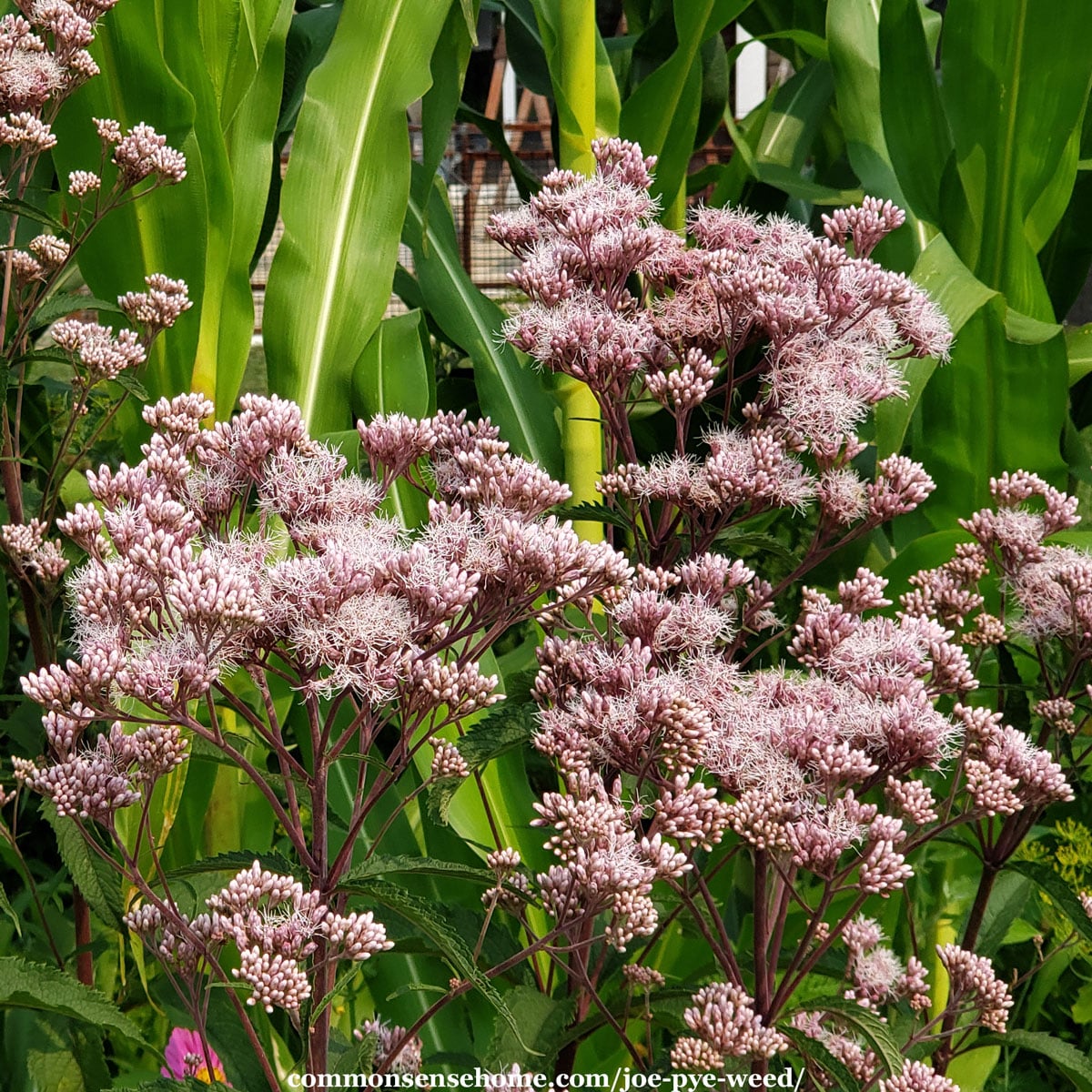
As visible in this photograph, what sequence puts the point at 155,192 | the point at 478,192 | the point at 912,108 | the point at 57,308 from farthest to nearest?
the point at 478,192
the point at 912,108
the point at 155,192
the point at 57,308

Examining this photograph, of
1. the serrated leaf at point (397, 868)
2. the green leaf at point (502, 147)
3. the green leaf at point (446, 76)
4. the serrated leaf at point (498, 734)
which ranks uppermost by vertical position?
the green leaf at point (446, 76)

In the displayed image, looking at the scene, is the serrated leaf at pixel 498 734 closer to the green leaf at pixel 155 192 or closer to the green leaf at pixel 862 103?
the green leaf at pixel 155 192

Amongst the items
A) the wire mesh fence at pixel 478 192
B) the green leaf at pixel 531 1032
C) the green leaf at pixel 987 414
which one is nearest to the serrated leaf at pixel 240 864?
the green leaf at pixel 531 1032

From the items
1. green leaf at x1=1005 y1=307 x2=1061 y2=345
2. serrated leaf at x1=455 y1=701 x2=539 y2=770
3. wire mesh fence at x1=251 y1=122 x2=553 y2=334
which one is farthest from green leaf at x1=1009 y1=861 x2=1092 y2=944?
wire mesh fence at x1=251 y1=122 x2=553 y2=334

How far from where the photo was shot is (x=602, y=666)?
974 millimetres

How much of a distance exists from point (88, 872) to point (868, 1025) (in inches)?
25.5

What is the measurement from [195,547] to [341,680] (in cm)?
36

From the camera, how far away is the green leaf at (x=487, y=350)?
171 cm

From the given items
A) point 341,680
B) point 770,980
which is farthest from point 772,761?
point 341,680

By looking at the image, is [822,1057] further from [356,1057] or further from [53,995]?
[53,995]

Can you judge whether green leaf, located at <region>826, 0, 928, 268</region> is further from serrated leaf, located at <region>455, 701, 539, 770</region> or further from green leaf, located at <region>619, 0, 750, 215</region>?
serrated leaf, located at <region>455, 701, 539, 770</region>

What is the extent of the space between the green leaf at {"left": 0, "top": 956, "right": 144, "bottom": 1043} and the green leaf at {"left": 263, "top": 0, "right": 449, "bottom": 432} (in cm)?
81

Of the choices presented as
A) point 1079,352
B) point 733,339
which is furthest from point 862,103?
point 733,339

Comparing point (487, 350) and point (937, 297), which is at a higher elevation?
point (937, 297)
